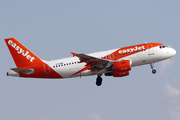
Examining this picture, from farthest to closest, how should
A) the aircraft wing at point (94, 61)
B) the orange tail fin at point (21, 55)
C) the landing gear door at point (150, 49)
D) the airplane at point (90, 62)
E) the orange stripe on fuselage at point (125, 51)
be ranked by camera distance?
the orange tail fin at point (21, 55) < the landing gear door at point (150, 49) < the orange stripe on fuselage at point (125, 51) < the airplane at point (90, 62) < the aircraft wing at point (94, 61)

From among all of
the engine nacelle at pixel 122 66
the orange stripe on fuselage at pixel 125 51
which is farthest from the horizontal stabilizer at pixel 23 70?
the engine nacelle at pixel 122 66

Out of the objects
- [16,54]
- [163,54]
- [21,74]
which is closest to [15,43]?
[16,54]

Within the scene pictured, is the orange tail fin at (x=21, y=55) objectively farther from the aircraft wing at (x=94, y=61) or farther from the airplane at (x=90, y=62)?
the aircraft wing at (x=94, y=61)

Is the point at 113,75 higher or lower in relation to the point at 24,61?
lower

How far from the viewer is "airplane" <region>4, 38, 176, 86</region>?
166ft

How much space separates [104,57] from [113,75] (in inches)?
138

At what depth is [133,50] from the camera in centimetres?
5097

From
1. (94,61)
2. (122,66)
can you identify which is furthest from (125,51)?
(94,61)

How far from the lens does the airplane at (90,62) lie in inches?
1993

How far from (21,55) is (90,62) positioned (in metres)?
11.5

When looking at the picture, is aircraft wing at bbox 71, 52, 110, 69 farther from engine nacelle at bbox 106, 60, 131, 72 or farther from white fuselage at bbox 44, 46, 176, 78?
white fuselage at bbox 44, 46, 176, 78

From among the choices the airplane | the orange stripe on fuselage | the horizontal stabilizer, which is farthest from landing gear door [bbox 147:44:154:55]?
the horizontal stabilizer

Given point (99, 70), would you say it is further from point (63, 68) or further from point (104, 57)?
point (63, 68)

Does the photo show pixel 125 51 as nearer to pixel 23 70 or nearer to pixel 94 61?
pixel 94 61
